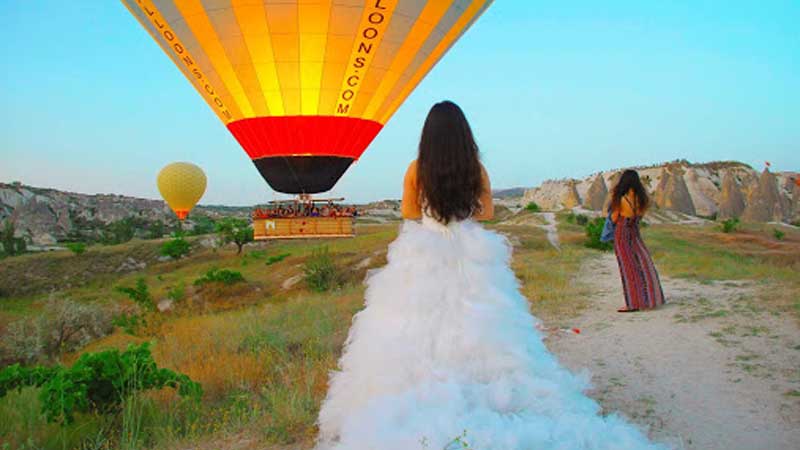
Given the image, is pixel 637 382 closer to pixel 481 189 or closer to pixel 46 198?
pixel 481 189

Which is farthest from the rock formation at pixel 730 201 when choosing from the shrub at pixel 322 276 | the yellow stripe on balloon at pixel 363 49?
the yellow stripe on balloon at pixel 363 49

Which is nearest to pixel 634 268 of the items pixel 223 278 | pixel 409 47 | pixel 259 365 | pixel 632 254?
pixel 632 254

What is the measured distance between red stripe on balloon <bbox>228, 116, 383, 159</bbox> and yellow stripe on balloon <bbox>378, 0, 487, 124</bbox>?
1.97ft

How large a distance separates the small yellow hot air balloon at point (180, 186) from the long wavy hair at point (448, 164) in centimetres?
2915

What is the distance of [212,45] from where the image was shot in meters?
11.1

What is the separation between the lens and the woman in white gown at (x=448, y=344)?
8.61 feet

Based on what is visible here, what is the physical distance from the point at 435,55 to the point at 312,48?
8.76 ft

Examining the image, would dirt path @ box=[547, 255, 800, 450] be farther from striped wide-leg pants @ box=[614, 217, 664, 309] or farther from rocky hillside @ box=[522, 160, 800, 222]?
rocky hillside @ box=[522, 160, 800, 222]

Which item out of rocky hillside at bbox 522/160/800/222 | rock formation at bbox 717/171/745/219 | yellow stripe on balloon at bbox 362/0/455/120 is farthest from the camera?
rock formation at bbox 717/171/745/219

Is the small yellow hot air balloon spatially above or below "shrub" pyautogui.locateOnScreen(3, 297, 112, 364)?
above

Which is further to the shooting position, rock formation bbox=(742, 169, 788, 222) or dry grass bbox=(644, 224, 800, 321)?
rock formation bbox=(742, 169, 788, 222)

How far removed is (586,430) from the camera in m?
2.57

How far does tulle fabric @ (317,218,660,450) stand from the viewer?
2.55 meters

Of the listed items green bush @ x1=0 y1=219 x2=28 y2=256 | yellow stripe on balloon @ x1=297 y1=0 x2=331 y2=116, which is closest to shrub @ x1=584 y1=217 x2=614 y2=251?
yellow stripe on balloon @ x1=297 y1=0 x2=331 y2=116
